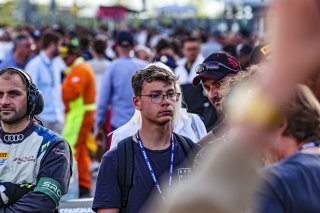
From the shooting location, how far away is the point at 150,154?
15.5ft

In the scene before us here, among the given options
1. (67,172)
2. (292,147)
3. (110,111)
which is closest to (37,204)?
(67,172)

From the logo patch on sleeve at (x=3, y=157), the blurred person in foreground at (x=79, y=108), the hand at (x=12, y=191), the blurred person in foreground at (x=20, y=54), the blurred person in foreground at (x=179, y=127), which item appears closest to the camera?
the hand at (x=12, y=191)

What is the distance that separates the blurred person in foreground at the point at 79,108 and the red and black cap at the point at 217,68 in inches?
215

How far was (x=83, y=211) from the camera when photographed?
6.16 metres

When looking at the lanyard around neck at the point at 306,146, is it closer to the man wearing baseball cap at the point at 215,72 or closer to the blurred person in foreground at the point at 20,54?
the man wearing baseball cap at the point at 215,72

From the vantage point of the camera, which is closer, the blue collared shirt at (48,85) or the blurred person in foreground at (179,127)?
the blurred person in foreground at (179,127)

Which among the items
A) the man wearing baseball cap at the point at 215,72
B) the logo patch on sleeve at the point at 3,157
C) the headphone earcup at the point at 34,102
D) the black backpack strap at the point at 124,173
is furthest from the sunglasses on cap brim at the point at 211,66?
the logo patch on sleeve at the point at 3,157

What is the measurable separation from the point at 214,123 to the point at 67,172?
2353 mm

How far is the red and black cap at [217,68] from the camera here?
18.8ft

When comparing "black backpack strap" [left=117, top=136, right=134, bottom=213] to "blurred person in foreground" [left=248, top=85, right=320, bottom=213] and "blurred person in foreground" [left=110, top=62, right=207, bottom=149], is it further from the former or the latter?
"blurred person in foreground" [left=248, top=85, right=320, bottom=213]

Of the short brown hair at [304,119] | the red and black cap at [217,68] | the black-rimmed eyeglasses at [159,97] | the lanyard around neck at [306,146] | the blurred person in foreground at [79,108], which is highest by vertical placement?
the short brown hair at [304,119]

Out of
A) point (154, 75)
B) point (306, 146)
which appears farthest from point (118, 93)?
point (306, 146)

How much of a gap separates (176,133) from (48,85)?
6201mm

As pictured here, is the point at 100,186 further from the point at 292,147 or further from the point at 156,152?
the point at 292,147
